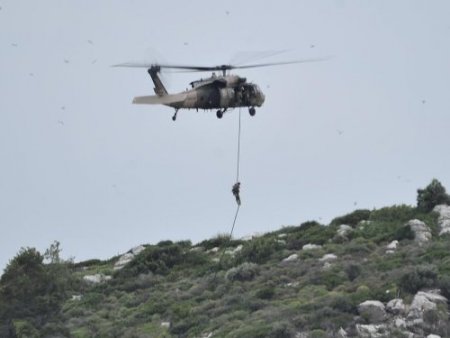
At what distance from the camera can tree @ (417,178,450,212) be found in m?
59.8

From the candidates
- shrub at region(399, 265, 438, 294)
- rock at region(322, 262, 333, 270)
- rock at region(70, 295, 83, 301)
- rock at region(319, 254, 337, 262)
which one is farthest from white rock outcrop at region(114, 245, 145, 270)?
shrub at region(399, 265, 438, 294)

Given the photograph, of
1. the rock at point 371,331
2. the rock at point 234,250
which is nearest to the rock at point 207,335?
the rock at point 371,331

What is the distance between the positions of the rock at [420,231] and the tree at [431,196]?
2140 mm

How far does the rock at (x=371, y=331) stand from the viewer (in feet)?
141

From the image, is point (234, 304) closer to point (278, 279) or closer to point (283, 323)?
point (278, 279)

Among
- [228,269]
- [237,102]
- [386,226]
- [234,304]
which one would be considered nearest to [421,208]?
[386,226]

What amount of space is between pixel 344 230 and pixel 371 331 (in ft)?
56.1

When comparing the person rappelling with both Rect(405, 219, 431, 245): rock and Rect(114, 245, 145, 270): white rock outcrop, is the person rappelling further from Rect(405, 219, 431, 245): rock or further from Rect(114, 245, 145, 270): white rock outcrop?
Rect(114, 245, 145, 270): white rock outcrop

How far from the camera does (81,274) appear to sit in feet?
209

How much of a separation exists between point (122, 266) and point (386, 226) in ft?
41.0

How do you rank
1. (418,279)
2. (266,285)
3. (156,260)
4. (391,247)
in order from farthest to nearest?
(156,260), (391,247), (266,285), (418,279)

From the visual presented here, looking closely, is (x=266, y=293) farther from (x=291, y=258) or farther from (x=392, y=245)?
(x=392, y=245)

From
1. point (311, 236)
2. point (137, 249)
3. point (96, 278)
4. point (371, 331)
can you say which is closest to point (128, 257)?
point (137, 249)

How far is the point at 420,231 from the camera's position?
56.3 metres
